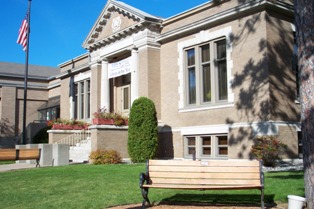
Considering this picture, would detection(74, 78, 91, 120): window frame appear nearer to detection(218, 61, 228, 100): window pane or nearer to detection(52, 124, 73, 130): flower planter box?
detection(52, 124, 73, 130): flower planter box

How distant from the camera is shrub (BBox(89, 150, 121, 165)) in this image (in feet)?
54.0

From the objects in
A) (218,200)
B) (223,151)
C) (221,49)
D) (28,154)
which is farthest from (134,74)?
(218,200)

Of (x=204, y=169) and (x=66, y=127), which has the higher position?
(x=66, y=127)

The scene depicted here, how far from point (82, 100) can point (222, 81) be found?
1324cm

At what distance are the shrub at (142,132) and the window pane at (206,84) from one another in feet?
7.78

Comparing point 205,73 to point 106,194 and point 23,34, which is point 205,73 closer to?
point 106,194

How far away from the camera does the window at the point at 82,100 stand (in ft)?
85.5

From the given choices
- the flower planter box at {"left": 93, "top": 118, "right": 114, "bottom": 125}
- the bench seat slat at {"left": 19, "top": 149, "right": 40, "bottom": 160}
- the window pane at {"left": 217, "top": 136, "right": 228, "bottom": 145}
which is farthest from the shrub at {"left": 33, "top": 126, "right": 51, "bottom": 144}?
the window pane at {"left": 217, "top": 136, "right": 228, "bottom": 145}

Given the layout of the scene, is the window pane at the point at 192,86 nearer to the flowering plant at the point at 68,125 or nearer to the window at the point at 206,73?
the window at the point at 206,73

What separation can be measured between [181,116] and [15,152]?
737cm

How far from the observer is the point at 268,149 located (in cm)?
1298

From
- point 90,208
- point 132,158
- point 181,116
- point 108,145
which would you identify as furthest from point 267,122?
point 90,208

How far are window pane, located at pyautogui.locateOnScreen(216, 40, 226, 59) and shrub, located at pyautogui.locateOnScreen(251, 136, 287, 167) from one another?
4.25 meters

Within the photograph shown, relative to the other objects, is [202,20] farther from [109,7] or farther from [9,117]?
[9,117]
